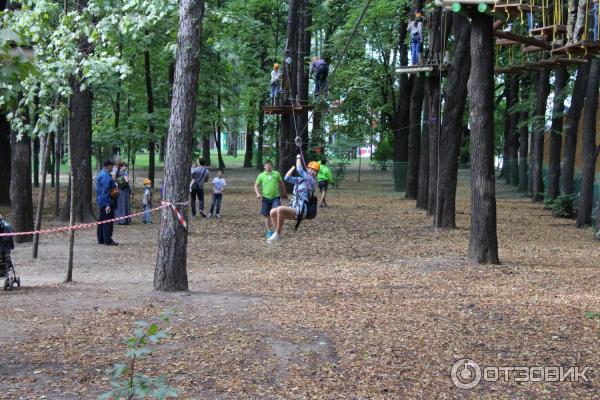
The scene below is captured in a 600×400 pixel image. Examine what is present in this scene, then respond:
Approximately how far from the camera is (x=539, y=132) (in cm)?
3381

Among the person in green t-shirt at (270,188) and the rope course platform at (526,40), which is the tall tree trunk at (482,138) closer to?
the rope course platform at (526,40)

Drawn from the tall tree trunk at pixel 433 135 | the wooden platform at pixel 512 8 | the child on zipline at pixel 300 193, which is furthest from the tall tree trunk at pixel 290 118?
the wooden platform at pixel 512 8

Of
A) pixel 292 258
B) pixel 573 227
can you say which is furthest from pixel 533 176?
pixel 292 258

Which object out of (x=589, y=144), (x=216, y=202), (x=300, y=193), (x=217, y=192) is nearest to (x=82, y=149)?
(x=217, y=192)

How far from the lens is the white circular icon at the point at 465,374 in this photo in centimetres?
730

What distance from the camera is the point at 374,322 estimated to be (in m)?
9.63

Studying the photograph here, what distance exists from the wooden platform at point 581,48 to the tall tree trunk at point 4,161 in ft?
59.0

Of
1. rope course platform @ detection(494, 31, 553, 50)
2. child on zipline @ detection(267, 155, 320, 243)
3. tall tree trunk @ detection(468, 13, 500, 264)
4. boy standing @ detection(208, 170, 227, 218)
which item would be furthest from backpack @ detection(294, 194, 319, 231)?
boy standing @ detection(208, 170, 227, 218)

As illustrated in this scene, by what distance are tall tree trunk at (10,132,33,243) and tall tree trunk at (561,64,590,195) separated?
1683 centimetres

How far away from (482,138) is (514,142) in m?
35.3

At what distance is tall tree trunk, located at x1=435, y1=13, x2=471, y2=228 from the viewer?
2133cm

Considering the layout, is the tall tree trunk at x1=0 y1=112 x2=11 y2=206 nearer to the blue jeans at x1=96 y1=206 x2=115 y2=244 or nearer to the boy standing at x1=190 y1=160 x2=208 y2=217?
the boy standing at x1=190 y1=160 x2=208 y2=217

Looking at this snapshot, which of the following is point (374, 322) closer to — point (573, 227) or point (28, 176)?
point (28, 176)

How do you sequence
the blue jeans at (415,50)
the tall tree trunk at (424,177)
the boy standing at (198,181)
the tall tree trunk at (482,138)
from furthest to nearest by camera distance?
the tall tree trunk at (424,177), the boy standing at (198,181), the blue jeans at (415,50), the tall tree trunk at (482,138)
